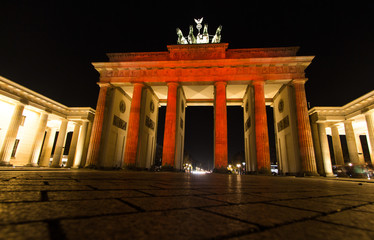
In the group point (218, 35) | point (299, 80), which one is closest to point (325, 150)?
point (299, 80)

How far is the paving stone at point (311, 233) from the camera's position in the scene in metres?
0.59

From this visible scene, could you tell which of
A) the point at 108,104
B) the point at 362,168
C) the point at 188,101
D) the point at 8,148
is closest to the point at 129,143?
the point at 108,104

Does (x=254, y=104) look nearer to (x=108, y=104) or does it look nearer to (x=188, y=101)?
(x=188, y=101)

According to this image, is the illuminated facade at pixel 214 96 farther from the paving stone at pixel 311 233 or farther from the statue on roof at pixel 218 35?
the paving stone at pixel 311 233

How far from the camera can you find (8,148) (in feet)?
58.1

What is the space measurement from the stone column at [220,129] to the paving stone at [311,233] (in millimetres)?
13945

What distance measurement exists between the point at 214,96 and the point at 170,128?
5.12 m

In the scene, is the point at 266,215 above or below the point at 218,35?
below

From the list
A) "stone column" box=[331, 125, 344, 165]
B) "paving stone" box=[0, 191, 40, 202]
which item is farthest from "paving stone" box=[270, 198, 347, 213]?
"stone column" box=[331, 125, 344, 165]

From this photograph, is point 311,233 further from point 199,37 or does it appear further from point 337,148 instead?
point 337,148

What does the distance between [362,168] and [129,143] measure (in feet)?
82.8

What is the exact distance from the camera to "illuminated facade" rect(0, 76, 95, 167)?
17750 mm

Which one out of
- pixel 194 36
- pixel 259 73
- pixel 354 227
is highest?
pixel 194 36

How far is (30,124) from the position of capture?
23.6 metres
